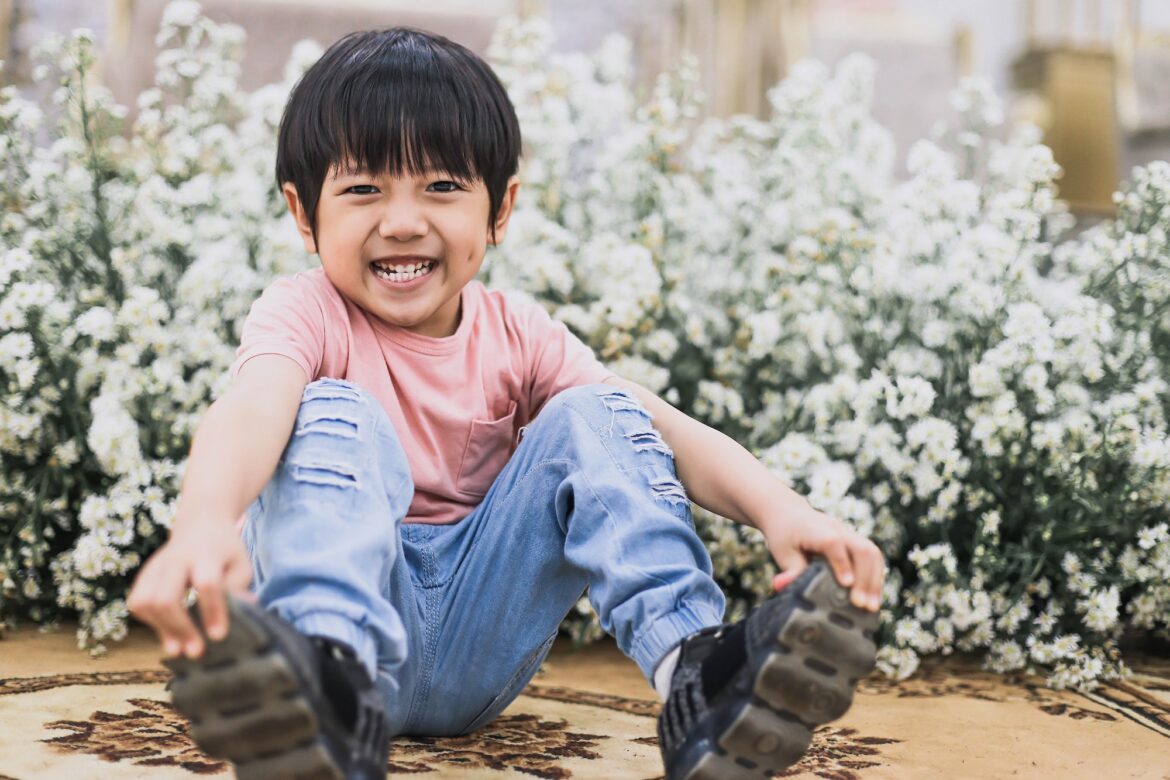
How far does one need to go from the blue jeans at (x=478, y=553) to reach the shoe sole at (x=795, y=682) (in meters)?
0.14

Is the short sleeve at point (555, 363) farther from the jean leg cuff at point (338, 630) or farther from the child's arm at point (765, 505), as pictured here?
the jean leg cuff at point (338, 630)

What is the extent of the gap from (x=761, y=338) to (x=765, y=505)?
88cm

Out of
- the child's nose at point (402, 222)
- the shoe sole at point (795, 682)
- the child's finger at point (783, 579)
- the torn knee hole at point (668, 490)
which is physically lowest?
the shoe sole at point (795, 682)

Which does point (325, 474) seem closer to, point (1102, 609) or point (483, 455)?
point (483, 455)

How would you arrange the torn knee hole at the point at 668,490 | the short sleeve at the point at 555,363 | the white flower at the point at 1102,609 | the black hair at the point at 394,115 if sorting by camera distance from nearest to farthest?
the torn knee hole at the point at 668,490, the black hair at the point at 394,115, the short sleeve at the point at 555,363, the white flower at the point at 1102,609

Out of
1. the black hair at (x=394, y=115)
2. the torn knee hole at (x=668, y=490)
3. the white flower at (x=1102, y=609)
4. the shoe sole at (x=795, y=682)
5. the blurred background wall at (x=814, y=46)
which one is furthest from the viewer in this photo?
the blurred background wall at (x=814, y=46)

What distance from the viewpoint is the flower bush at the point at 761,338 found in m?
1.71

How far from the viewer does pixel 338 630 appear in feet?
2.74

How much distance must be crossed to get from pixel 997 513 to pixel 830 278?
0.49 meters

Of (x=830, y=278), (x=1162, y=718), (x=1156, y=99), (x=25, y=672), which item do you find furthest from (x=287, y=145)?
(x=1156, y=99)

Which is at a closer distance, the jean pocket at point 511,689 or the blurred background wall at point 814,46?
the jean pocket at point 511,689

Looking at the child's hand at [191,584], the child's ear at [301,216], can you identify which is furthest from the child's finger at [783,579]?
the child's ear at [301,216]

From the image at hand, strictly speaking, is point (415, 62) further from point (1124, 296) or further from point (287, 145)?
point (1124, 296)

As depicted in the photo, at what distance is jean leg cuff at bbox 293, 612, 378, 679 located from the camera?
829 mm
